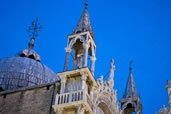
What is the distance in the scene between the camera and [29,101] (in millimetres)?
28422

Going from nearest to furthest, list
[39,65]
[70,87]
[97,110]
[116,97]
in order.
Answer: [70,87] < [97,110] < [116,97] < [39,65]

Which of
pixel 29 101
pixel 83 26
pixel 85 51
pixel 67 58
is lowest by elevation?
pixel 29 101

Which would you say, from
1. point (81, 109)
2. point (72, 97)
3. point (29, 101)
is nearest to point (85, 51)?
point (72, 97)

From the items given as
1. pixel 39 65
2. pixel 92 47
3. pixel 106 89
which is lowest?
pixel 106 89

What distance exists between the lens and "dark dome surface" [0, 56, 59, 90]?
115 feet

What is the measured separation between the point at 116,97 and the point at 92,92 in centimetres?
458

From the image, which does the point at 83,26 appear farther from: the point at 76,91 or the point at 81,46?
the point at 76,91

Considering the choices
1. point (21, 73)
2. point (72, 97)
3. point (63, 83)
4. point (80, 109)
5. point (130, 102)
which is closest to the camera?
point (80, 109)

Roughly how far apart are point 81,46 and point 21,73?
25.6 feet

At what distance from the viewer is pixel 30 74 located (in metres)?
36.4

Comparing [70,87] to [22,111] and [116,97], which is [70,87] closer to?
[22,111]

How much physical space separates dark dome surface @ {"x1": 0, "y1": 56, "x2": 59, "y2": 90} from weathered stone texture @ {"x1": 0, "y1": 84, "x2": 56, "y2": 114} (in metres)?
5.26

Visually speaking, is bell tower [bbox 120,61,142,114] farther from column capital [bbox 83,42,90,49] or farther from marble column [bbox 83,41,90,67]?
column capital [bbox 83,42,90,49]

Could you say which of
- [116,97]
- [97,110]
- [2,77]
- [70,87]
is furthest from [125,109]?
[2,77]
